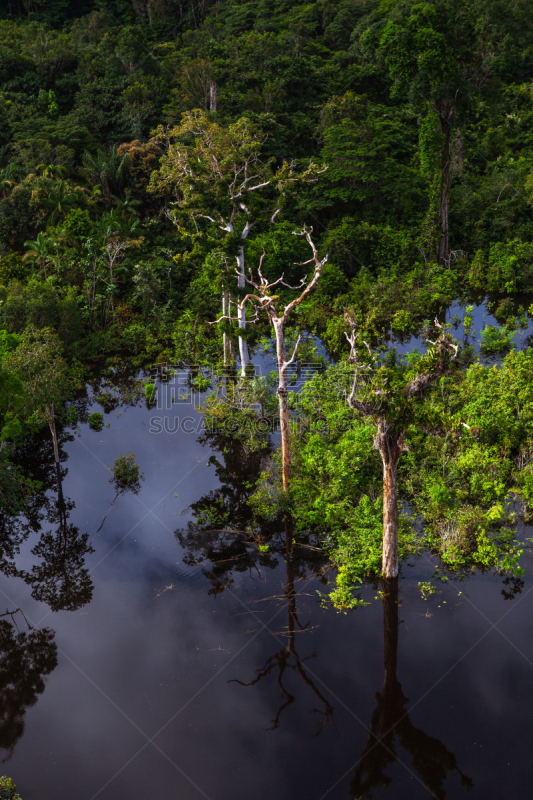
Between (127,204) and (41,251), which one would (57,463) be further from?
(127,204)

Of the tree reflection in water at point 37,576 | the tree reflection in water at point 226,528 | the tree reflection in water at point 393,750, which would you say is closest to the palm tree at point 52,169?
the tree reflection in water at point 37,576

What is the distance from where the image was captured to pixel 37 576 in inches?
532

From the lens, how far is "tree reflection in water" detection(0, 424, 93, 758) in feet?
35.4

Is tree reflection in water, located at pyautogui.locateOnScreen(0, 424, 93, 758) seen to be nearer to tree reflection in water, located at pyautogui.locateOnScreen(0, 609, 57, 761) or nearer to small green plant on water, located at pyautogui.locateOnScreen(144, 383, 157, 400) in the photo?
tree reflection in water, located at pyautogui.locateOnScreen(0, 609, 57, 761)

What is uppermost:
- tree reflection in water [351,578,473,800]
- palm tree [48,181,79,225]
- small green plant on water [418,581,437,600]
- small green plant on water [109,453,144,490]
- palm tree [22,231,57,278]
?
palm tree [48,181,79,225]

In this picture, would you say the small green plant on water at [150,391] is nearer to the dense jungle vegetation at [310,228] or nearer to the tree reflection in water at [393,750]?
the dense jungle vegetation at [310,228]

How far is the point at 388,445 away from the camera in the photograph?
1167 cm

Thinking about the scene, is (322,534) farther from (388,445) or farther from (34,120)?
(34,120)

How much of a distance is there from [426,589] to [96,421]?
11982 mm

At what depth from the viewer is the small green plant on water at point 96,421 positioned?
771 inches

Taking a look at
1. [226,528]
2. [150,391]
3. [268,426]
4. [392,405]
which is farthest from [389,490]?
[150,391]

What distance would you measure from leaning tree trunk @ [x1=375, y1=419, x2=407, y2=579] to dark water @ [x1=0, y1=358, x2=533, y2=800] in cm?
55

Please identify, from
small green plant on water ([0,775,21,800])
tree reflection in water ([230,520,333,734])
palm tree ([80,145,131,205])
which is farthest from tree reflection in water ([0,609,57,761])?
palm tree ([80,145,131,205])

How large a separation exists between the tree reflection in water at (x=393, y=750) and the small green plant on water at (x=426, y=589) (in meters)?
1.85
